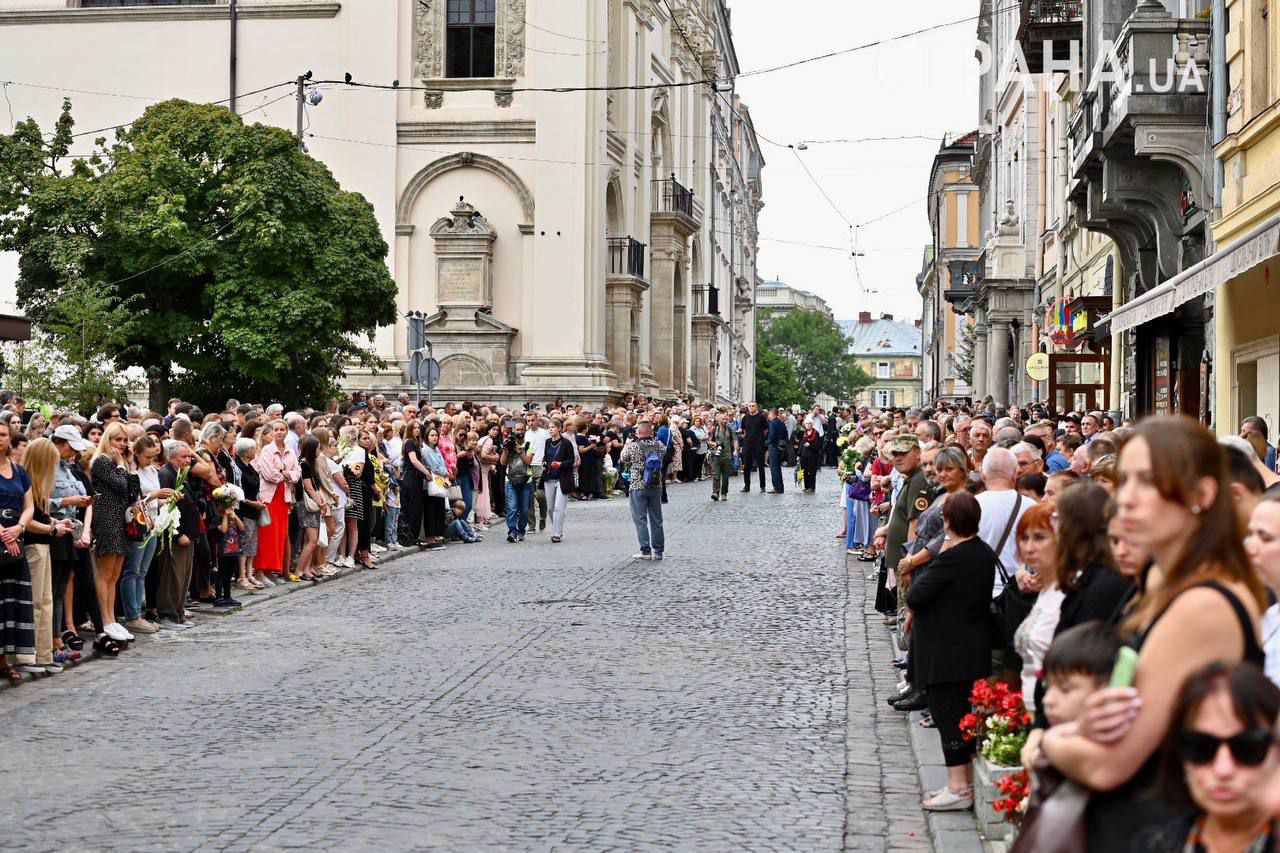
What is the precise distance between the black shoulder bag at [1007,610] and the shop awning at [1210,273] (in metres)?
5.50

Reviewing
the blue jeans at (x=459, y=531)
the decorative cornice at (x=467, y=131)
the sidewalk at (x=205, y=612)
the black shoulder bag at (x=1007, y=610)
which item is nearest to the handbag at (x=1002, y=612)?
the black shoulder bag at (x=1007, y=610)

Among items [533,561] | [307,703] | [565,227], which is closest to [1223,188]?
[533,561]

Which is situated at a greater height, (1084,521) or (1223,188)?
(1223,188)

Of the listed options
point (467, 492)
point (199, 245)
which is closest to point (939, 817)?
point (467, 492)

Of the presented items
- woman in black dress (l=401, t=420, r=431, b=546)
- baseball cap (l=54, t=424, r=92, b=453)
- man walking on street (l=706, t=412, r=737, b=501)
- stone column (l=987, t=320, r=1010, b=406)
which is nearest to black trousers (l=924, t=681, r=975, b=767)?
baseball cap (l=54, t=424, r=92, b=453)

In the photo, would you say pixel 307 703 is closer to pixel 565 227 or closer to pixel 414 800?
pixel 414 800

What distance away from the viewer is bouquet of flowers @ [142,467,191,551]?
46.5ft

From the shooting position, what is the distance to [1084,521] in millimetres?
5258

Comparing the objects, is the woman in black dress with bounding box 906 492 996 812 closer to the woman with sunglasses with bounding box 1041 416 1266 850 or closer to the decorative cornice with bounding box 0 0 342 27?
the woman with sunglasses with bounding box 1041 416 1266 850

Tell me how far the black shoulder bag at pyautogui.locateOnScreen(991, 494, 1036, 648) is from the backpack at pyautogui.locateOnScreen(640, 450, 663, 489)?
42.2 feet

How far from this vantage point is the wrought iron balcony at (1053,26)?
3114 cm

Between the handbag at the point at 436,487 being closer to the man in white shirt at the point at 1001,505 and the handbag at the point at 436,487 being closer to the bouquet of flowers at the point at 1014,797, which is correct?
the man in white shirt at the point at 1001,505

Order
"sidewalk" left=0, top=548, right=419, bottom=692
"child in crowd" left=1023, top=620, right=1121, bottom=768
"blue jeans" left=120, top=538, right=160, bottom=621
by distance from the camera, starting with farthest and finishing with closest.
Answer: "blue jeans" left=120, top=538, right=160, bottom=621
"sidewalk" left=0, top=548, right=419, bottom=692
"child in crowd" left=1023, top=620, right=1121, bottom=768

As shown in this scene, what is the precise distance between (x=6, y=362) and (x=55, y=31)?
22566 millimetres
